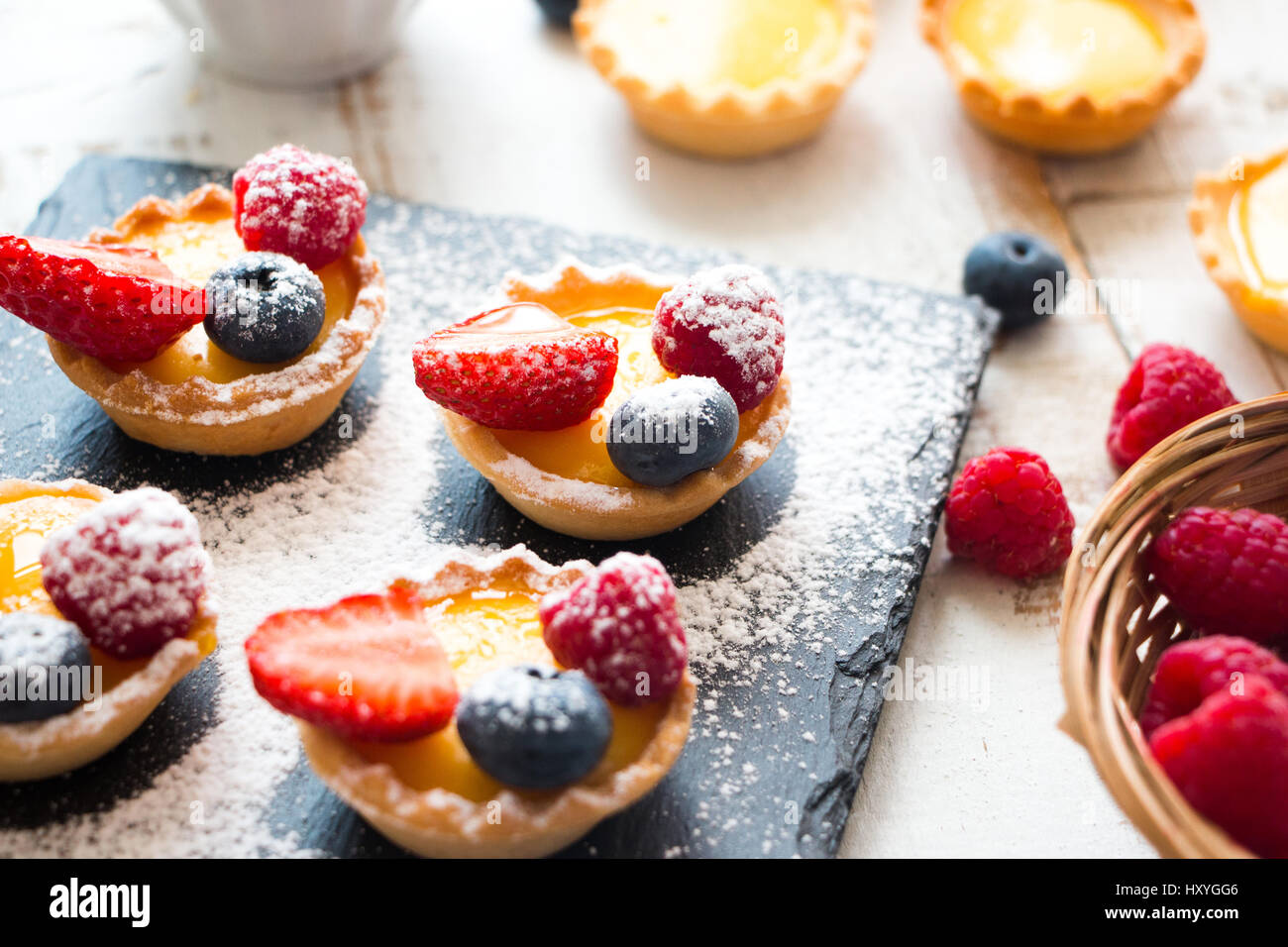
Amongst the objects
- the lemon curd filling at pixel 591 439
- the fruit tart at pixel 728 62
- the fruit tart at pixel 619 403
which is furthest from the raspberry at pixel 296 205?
the fruit tart at pixel 728 62

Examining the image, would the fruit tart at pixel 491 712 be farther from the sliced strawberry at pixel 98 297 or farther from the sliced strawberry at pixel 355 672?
the sliced strawberry at pixel 98 297

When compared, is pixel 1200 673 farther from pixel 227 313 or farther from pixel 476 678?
pixel 227 313

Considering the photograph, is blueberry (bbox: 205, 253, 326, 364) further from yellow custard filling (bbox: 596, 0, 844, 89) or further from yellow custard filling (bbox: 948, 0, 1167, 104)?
yellow custard filling (bbox: 948, 0, 1167, 104)

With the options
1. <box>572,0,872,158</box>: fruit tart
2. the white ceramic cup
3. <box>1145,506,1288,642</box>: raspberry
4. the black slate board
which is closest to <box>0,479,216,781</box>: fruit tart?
the black slate board
